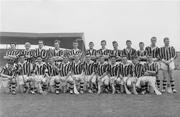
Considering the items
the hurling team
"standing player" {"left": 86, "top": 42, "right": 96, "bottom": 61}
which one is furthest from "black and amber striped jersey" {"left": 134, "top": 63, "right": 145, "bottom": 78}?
"standing player" {"left": 86, "top": 42, "right": 96, "bottom": 61}

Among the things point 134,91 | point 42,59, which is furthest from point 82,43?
point 134,91

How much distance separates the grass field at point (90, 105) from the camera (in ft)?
21.3

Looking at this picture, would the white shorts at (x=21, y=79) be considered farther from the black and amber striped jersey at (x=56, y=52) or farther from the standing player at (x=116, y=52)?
the standing player at (x=116, y=52)

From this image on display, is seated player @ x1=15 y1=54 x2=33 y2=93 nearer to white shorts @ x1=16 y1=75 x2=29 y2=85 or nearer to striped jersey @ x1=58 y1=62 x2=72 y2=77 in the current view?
white shorts @ x1=16 y1=75 x2=29 y2=85

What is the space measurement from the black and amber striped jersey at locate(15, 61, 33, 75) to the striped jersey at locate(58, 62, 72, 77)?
0.99 meters

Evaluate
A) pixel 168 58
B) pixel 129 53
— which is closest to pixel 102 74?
pixel 129 53

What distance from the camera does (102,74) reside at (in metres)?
9.70

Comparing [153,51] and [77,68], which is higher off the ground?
[153,51]

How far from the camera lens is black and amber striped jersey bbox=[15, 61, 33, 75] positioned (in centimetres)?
974

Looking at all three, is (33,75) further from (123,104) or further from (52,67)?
(123,104)

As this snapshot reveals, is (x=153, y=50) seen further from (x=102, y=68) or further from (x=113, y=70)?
(x=102, y=68)

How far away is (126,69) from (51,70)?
2.54 meters

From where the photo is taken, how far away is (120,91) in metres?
9.53

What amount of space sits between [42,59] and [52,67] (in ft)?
2.31
